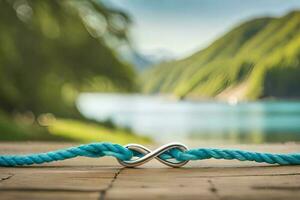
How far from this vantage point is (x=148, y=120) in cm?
393

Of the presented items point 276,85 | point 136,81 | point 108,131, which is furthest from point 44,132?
point 276,85

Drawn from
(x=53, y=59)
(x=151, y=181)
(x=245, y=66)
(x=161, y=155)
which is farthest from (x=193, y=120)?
(x=151, y=181)

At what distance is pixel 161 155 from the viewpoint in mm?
617

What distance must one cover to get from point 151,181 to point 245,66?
361mm

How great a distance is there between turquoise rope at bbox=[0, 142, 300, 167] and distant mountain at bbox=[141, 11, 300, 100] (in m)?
0.17

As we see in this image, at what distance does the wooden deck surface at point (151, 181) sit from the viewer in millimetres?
439

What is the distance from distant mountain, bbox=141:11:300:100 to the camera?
2.58 feet

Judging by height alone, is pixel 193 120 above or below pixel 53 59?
below

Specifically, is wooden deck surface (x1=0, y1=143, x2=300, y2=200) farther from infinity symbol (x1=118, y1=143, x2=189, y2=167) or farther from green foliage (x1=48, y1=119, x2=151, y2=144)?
green foliage (x1=48, y1=119, x2=151, y2=144)

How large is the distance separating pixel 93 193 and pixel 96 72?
11.4ft

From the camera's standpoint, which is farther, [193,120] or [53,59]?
[53,59]

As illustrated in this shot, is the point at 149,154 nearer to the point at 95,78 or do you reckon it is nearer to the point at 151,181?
the point at 151,181

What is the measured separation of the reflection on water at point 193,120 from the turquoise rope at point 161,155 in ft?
5.19

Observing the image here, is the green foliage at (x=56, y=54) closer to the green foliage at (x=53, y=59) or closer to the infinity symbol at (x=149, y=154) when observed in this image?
the green foliage at (x=53, y=59)
